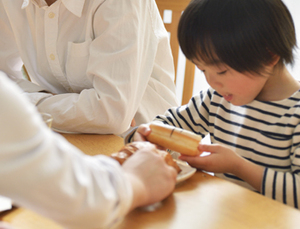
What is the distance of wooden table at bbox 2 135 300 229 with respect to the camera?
0.47 meters

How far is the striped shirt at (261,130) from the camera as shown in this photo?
2.20 feet

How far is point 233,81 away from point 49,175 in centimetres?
57

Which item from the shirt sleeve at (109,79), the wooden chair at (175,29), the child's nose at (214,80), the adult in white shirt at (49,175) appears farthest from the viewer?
the wooden chair at (175,29)

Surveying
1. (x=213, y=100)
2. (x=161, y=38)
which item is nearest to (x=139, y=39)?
(x=161, y=38)

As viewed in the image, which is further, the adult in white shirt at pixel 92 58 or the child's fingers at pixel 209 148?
the adult in white shirt at pixel 92 58

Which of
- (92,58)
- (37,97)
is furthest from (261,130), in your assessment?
(37,97)

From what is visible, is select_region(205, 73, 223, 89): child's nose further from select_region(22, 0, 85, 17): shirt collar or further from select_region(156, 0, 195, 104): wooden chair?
select_region(156, 0, 195, 104): wooden chair

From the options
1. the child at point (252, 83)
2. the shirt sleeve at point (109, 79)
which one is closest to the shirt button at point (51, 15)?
the shirt sleeve at point (109, 79)

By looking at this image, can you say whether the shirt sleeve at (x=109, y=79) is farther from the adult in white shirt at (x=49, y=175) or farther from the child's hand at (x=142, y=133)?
the adult in white shirt at (x=49, y=175)

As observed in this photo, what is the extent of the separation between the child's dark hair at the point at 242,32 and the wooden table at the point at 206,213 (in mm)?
318

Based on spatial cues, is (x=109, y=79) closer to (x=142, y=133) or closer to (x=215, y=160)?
→ (x=142, y=133)

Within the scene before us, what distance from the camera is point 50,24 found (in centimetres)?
112

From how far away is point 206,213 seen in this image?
0.50 metres

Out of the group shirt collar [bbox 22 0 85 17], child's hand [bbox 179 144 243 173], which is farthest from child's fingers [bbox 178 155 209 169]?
shirt collar [bbox 22 0 85 17]
